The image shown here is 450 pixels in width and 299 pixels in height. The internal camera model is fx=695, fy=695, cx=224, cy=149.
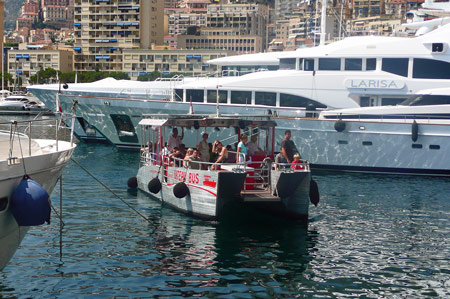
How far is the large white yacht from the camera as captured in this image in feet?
100

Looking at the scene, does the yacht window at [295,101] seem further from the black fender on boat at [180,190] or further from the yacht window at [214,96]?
the black fender on boat at [180,190]

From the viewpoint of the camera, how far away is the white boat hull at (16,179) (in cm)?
1191

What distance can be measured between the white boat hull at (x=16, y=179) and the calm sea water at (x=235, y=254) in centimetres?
85

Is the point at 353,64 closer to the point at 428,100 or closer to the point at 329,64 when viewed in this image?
the point at 329,64

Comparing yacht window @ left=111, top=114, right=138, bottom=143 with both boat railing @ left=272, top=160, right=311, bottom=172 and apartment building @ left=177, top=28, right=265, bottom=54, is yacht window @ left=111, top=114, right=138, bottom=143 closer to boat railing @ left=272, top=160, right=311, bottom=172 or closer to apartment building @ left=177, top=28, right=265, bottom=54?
boat railing @ left=272, top=160, right=311, bottom=172

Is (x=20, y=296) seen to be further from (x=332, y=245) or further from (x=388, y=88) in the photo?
(x=388, y=88)

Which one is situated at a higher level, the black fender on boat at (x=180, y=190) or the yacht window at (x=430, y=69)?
the yacht window at (x=430, y=69)

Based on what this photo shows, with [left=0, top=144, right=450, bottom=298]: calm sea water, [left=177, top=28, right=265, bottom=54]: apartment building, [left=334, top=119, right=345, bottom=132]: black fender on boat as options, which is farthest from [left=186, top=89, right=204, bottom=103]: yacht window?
[left=177, top=28, right=265, bottom=54]: apartment building

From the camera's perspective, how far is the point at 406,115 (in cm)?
2911

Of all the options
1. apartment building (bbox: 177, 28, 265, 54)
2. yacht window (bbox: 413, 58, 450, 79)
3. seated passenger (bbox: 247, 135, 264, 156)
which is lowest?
seated passenger (bbox: 247, 135, 264, 156)

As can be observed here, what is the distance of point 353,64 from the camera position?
31.5 m

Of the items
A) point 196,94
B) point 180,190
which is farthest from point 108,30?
point 180,190

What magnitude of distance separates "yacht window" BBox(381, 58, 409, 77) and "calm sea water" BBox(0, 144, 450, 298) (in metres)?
9.56

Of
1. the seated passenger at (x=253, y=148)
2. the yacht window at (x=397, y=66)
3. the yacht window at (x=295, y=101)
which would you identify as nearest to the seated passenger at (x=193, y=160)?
the seated passenger at (x=253, y=148)
